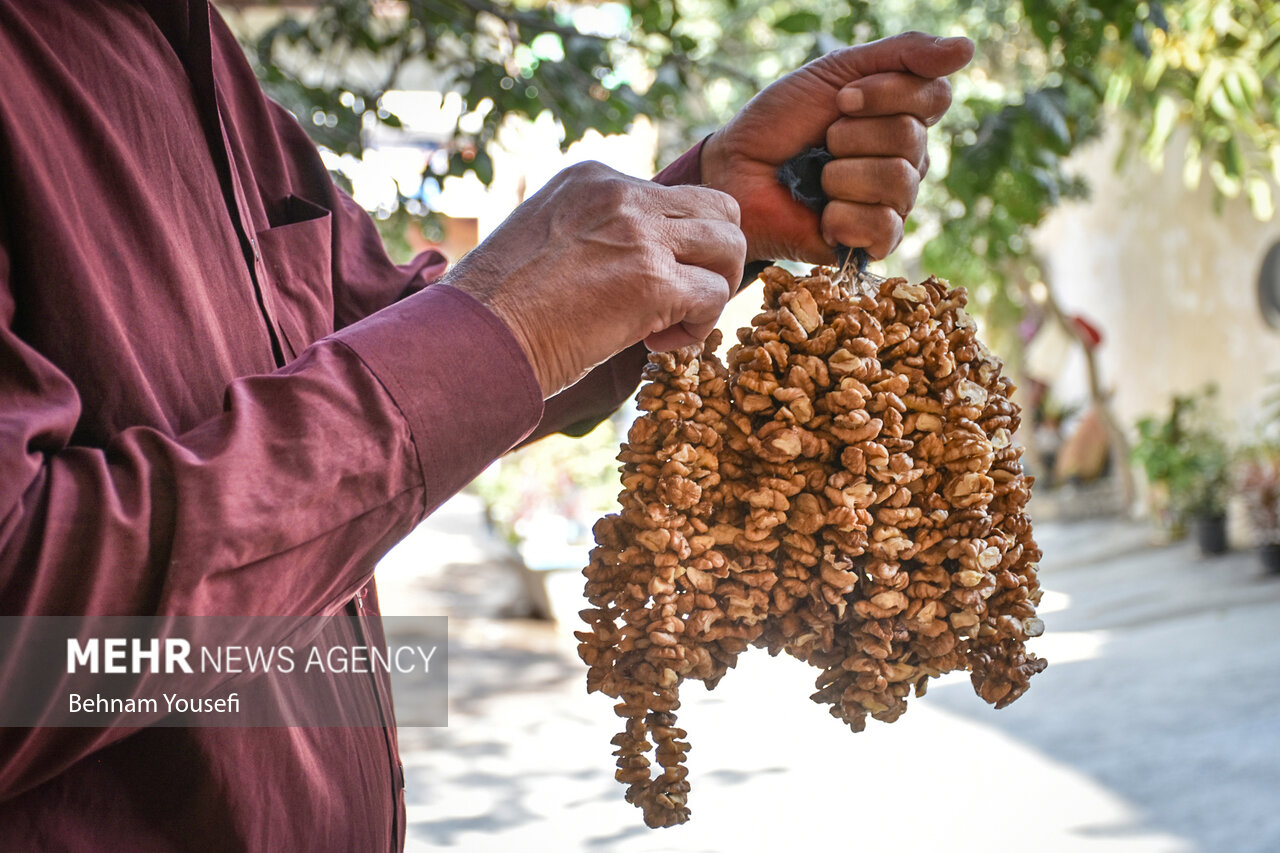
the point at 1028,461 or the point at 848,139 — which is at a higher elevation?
the point at 1028,461

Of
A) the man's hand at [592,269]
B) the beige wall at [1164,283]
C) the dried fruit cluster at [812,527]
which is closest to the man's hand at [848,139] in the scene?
the dried fruit cluster at [812,527]

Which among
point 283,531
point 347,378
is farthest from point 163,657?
point 347,378

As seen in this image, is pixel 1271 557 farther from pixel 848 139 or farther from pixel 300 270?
pixel 300 270

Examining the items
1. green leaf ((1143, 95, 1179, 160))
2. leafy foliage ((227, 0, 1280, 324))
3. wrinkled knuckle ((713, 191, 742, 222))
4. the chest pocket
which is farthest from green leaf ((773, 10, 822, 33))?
green leaf ((1143, 95, 1179, 160))

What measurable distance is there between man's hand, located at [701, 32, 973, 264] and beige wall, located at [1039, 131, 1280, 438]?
7.51m

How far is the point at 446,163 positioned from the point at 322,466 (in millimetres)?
2480

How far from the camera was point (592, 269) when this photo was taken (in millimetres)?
822

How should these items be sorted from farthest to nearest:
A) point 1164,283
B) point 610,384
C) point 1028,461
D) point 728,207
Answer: point 1028,461 < point 1164,283 < point 610,384 < point 728,207

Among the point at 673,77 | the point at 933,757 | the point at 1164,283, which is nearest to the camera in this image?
the point at 673,77

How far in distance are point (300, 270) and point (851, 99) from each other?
0.60 meters

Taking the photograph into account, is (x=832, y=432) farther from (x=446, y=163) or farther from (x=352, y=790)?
(x=446, y=163)

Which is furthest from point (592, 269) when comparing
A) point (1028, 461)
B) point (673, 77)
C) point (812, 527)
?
point (1028, 461)

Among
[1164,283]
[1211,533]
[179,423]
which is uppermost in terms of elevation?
[1164,283]

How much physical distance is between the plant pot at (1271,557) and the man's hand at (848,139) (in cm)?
654
